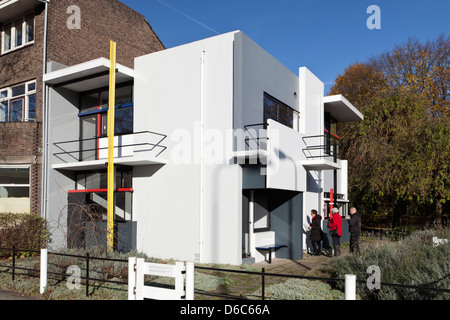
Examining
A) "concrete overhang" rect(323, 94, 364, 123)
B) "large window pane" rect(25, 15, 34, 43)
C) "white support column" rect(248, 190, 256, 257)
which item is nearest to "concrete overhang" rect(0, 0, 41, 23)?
"large window pane" rect(25, 15, 34, 43)

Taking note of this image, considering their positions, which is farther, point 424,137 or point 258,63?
point 424,137

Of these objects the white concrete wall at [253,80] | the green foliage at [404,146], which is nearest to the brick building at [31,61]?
the white concrete wall at [253,80]

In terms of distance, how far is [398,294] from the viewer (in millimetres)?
7227

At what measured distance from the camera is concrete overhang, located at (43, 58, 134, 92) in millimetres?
14026

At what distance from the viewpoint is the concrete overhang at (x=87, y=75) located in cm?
1403

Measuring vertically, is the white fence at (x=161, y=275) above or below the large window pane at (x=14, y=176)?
below

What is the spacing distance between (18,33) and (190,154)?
9.15m

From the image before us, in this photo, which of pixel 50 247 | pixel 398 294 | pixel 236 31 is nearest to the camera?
pixel 398 294

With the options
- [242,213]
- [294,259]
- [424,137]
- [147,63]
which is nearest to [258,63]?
[147,63]

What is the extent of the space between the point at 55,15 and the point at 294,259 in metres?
12.2

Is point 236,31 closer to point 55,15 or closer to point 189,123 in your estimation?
point 189,123

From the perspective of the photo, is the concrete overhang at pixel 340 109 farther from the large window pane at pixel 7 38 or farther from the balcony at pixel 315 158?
the large window pane at pixel 7 38

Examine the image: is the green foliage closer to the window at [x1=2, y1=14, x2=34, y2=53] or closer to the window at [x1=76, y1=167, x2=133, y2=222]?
the window at [x1=76, y1=167, x2=133, y2=222]

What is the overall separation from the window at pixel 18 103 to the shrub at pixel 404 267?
12191mm
